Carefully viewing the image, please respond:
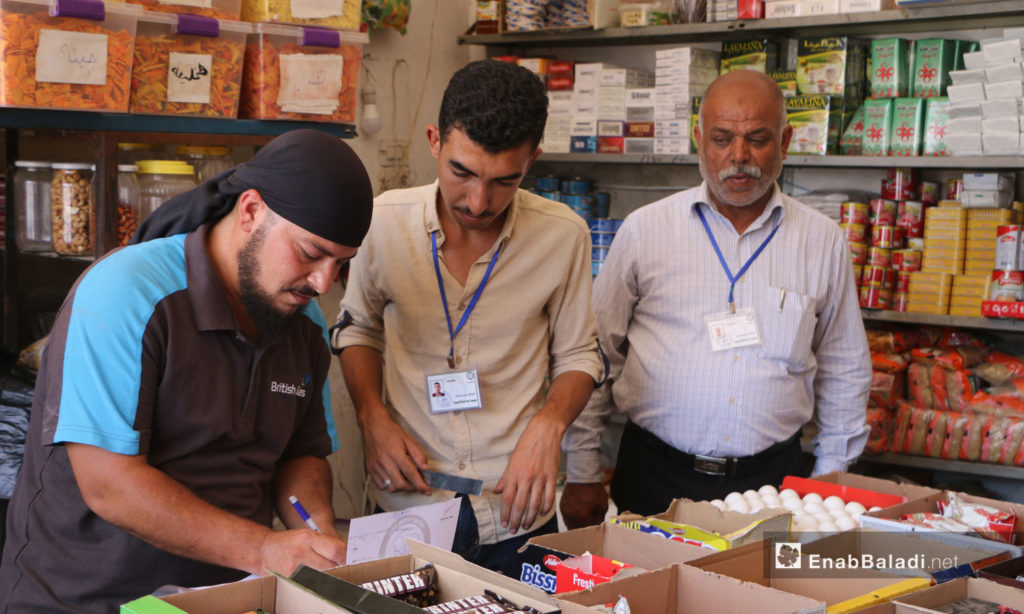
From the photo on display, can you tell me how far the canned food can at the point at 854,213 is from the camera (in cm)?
391

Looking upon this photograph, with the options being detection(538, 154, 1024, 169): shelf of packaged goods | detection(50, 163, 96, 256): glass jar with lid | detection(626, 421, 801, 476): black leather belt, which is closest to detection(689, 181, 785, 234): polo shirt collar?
detection(626, 421, 801, 476): black leather belt

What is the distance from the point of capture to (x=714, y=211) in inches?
118

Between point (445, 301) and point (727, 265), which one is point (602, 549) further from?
point (727, 265)

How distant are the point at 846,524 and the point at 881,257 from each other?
2.18 meters

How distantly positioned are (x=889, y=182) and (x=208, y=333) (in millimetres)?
3035

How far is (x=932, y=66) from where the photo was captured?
376 cm

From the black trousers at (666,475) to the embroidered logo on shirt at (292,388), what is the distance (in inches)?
50.9

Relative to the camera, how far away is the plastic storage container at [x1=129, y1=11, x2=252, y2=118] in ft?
8.97

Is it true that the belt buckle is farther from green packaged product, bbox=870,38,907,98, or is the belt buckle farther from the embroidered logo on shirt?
green packaged product, bbox=870,38,907,98

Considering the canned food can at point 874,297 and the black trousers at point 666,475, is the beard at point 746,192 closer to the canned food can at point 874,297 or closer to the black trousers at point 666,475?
the black trousers at point 666,475

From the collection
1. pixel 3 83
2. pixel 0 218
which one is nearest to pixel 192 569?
pixel 3 83

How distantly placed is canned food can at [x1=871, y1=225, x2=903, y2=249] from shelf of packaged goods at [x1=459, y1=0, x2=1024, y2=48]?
79 centimetres

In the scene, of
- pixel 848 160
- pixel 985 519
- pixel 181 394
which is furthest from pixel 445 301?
pixel 848 160

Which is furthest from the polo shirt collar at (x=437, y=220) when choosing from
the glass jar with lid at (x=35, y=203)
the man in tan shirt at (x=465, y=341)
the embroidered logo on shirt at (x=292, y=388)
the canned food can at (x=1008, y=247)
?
the canned food can at (x=1008, y=247)
